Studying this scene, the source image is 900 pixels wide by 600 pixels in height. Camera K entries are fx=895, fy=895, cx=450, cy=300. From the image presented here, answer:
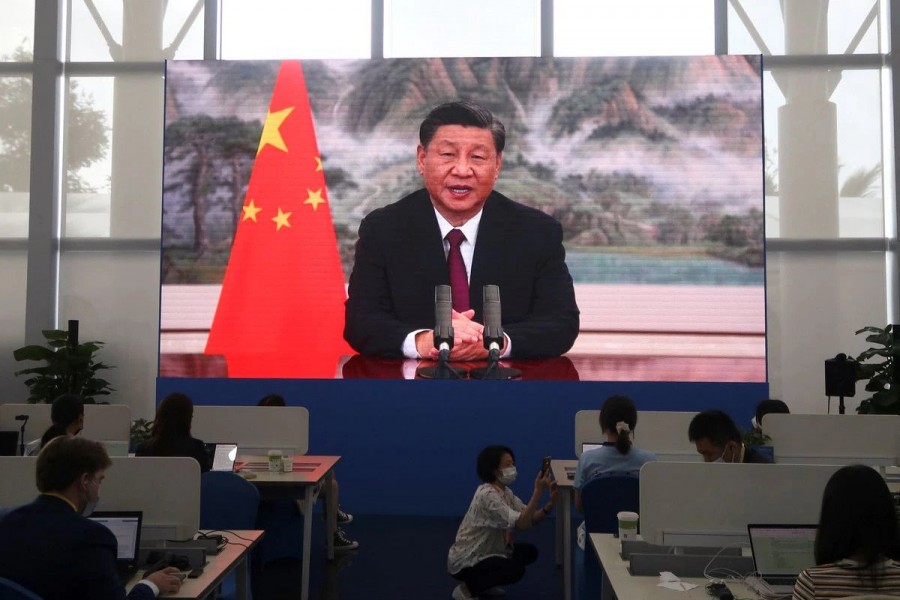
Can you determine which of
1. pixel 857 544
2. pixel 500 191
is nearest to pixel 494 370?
pixel 500 191

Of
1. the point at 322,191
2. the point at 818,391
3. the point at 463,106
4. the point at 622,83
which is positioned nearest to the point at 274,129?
the point at 322,191

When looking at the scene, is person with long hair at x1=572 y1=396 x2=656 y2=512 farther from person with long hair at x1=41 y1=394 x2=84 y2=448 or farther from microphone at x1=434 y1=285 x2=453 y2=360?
microphone at x1=434 y1=285 x2=453 y2=360

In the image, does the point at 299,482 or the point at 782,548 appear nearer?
the point at 782,548

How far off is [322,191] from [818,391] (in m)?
4.90

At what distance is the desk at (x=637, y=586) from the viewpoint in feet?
9.25

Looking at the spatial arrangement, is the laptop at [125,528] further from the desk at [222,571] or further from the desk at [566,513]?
the desk at [566,513]

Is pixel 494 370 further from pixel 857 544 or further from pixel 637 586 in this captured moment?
pixel 857 544

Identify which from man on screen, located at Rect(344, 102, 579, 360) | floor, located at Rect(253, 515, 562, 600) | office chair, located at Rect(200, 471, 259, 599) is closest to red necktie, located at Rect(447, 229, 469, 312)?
man on screen, located at Rect(344, 102, 579, 360)

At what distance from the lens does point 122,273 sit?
8.75 m

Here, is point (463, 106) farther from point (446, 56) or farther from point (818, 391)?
point (818, 391)

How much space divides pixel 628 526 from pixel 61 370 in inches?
247

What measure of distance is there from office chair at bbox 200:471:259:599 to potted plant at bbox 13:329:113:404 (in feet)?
15.2

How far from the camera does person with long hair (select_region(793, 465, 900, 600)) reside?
212cm

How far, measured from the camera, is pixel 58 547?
243cm
